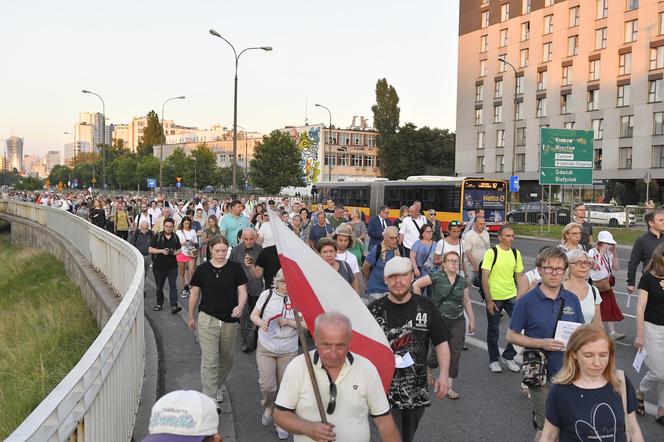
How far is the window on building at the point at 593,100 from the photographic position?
5541 cm

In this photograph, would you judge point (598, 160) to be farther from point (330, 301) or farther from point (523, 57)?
point (330, 301)

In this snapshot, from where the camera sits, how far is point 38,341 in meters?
10.9

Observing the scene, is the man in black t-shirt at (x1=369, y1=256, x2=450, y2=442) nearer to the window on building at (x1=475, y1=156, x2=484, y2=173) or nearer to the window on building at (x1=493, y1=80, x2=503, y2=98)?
the window on building at (x1=493, y1=80, x2=503, y2=98)

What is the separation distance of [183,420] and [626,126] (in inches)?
2277

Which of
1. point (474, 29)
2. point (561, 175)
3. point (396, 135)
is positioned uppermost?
point (474, 29)

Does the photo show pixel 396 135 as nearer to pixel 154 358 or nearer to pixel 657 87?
pixel 657 87

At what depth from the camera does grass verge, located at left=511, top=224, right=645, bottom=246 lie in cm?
2822

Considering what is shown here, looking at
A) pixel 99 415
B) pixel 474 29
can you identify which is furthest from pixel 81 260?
pixel 474 29

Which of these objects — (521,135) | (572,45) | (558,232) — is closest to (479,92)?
(521,135)

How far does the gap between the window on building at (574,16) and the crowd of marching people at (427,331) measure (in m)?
54.2

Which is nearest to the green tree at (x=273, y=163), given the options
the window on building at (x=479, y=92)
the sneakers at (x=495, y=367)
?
the window on building at (x=479, y=92)

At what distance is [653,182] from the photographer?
A: 164 ft

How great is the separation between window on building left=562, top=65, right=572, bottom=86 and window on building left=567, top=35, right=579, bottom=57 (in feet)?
4.00

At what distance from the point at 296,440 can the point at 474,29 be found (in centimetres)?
6951
